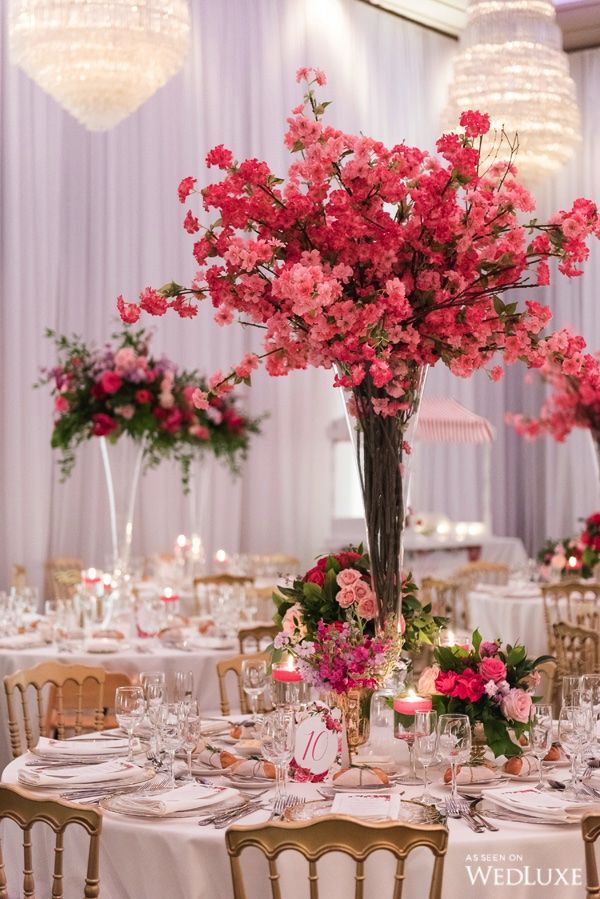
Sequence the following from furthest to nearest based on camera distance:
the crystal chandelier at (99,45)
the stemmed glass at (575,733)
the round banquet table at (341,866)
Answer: the crystal chandelier at (99,45), the stemmed glass at (575,733), the round banquet table at (341,866)

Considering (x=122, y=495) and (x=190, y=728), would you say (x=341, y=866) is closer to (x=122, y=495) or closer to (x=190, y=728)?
(x=190, y=728)

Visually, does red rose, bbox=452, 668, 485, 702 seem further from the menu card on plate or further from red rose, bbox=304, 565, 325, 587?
red rose, bbox=304, 565, 325, 587

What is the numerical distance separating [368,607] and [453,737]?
62cm

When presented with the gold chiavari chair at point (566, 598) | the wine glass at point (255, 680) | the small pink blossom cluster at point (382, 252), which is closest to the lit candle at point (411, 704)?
the wine glass at point (255, 680)

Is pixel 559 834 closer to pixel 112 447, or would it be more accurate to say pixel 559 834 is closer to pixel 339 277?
pixel 339 277

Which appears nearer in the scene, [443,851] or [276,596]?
[443,851]

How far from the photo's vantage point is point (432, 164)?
3.22 m

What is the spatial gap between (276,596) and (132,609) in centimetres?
280

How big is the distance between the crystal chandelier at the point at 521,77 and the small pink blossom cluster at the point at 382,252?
16.5ft

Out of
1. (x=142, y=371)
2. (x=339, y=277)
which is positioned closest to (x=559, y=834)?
(x=339, y=277)

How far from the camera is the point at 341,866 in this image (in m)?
2.65

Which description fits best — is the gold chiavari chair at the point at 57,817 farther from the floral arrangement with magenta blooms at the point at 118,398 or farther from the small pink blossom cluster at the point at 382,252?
the floral arrangement with magenta blooms at the point at 118,398

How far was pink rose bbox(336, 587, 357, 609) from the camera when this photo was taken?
3344 mm

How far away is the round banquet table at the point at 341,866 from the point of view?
8.64ft
